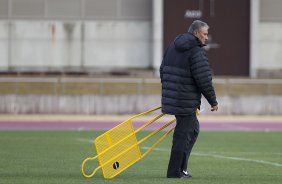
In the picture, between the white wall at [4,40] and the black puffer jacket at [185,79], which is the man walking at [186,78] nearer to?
the black puffer jacket at [185,79]

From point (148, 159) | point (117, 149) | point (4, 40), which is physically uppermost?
point (4, 40)

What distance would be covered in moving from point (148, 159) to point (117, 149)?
4097mm

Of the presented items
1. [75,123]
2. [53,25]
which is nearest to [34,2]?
[53,25]

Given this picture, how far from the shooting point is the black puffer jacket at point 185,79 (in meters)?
14.2

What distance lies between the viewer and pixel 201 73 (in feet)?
46.3

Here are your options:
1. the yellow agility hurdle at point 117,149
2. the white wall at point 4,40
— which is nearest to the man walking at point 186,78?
the yellow agility hurdle at point 117,149

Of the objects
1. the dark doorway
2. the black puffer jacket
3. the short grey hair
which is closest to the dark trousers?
the black puffer jacket

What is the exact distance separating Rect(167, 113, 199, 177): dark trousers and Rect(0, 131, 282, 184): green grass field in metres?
0.25

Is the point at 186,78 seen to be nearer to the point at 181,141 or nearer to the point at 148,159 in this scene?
the point at 181,141

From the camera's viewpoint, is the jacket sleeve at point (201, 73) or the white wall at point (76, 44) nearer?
the jacket sleeve at point (201, 73)

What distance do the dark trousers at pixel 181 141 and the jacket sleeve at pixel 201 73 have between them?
43 cm

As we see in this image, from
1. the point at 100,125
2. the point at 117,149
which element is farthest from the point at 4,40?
the point at 117,149

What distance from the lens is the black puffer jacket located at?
14.2m

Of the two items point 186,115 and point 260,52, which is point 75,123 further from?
point 186,115
